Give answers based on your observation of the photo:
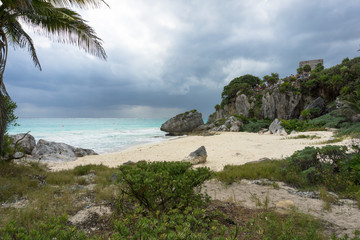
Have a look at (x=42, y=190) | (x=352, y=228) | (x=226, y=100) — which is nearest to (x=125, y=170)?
(x=42, y=190)

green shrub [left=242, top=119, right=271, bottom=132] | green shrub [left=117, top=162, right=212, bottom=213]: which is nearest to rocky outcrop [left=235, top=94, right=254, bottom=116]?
green shrub [left=242, top=119, right=271, bottom=132]

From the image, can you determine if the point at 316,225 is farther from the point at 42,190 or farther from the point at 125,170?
the point at 42,190

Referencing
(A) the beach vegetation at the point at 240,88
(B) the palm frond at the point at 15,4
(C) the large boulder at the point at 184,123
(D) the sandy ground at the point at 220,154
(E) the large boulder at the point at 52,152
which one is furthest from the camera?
(A) the beach vegetation at the point at 240,88

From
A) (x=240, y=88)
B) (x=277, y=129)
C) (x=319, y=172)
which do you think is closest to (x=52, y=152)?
(x=319, y=172)

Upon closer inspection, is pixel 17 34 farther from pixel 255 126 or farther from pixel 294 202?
pixel 255 126

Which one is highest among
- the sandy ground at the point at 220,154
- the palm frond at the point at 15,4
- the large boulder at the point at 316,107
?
the palm frond at the point at 15,4

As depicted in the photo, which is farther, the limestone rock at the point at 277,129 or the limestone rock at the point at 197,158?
the limestone rock at the point at 277,129

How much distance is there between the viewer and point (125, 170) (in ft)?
11.0

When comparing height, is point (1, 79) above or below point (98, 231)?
above

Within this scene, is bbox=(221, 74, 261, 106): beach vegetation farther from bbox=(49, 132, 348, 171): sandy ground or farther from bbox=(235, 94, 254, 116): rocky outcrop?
bbox=(49, 132, 348, 171): sandy ground

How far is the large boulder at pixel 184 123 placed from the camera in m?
35.8

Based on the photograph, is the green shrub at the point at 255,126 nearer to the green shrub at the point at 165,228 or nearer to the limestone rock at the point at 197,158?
the limestone rock at the point at 197,158

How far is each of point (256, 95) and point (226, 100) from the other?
9.14m

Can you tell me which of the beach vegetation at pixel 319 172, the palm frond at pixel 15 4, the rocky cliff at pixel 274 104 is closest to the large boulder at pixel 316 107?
the rocky cliff at pixel 274 104
